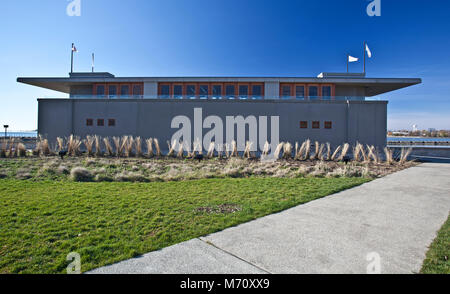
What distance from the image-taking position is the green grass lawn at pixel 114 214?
284 cm

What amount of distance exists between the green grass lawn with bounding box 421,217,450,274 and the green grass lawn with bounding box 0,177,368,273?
7.45 ft

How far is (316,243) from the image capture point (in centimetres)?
313

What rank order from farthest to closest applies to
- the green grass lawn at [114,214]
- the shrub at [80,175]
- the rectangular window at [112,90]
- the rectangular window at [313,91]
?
the rectangular window at [112,90] < the rectangular window at [313,91] < the shrub at [80,175] < the green grass lawn at [114,214]

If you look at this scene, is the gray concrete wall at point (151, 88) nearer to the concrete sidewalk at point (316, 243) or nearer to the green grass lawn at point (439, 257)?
the concrete sidewalk at point (316, 243)

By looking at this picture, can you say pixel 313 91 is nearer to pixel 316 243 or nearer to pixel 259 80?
pixel 259 80

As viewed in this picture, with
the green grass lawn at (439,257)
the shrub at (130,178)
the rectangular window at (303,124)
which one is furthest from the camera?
the rectangular window at (303,124)

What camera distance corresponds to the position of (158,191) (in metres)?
6.14

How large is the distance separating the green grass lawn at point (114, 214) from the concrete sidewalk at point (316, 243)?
1.05 feet

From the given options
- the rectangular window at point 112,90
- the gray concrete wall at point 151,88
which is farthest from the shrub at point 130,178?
the rectangular window at point 112,90

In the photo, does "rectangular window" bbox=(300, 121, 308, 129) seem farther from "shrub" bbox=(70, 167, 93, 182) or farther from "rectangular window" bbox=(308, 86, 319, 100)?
"shrub" bbox=(70, 167, 93, 182)

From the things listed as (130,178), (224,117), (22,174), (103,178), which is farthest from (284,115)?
(22,174)

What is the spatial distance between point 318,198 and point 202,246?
355cm

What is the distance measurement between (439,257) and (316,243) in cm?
134
